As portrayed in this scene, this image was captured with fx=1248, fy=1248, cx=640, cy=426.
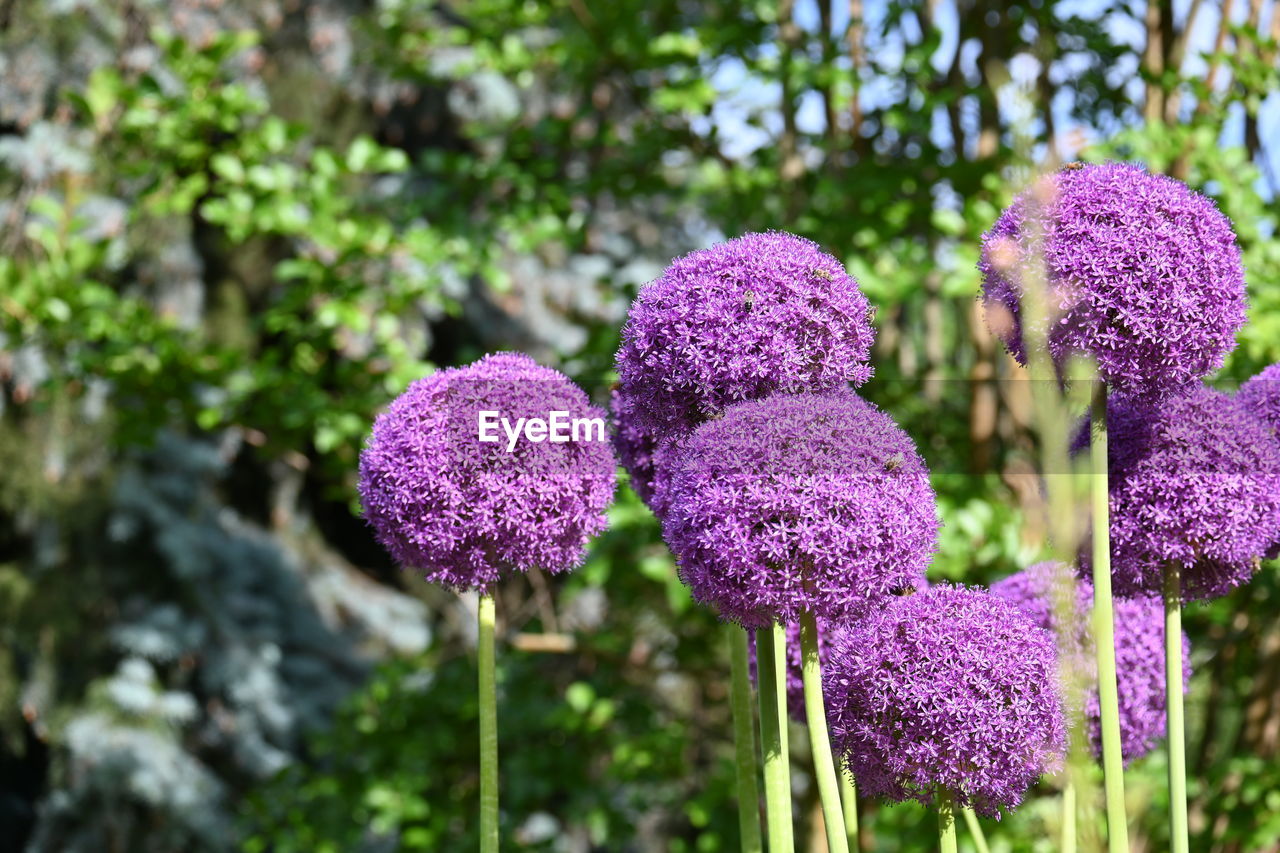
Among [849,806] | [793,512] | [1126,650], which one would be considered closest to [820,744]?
[793,512]

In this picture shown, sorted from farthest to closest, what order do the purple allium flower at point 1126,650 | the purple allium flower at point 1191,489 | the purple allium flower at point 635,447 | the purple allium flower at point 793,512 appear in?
the purple allium flower at point 1126,650
the purple allium flower at point 635,447
the purple allium flower at point 1191,489
the purple allium flower at point 793,512

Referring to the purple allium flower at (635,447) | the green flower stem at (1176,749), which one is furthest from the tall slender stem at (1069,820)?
the purple allium flower at (635,447)

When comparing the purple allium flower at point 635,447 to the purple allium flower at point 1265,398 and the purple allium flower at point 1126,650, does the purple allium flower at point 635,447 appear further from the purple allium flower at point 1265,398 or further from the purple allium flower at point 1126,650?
the purple allium flower at point 1265,398

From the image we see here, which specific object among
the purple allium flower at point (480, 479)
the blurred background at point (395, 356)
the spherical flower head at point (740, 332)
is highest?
the spherical flower head at point (740, 332)

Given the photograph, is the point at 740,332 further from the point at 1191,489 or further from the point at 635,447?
the point at 1191,489

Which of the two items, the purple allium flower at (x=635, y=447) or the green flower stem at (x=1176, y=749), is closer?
the green flower stem at (x=1176, y=749)

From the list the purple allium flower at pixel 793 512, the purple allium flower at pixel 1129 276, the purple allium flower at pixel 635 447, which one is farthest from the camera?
the purple allium flower at pixel 635 447

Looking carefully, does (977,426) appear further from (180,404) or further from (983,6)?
(180,404)
